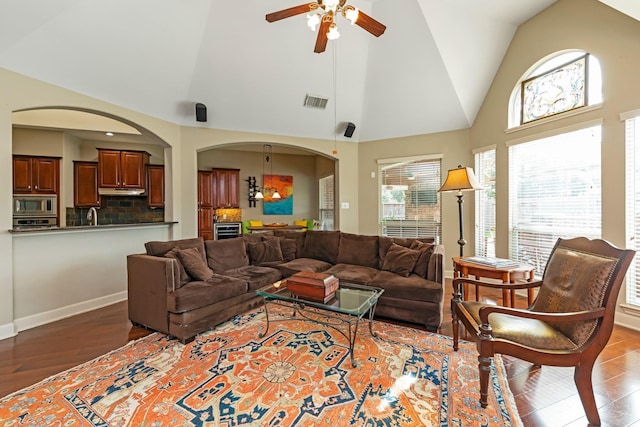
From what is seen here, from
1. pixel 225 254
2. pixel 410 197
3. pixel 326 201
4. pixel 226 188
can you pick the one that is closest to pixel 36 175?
pixel 226 188

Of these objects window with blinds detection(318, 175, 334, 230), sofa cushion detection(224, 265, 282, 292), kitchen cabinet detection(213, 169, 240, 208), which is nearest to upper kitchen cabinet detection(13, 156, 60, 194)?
kitchen cabinet detection(213, 169, 240, 208)

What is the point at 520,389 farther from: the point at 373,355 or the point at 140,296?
the point at 140,296

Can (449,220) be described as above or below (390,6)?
below

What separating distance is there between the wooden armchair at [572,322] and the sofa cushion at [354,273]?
1.37m

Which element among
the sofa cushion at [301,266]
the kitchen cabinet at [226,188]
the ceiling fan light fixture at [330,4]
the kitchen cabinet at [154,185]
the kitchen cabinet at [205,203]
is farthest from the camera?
the kitchen cabinet at [226,188]

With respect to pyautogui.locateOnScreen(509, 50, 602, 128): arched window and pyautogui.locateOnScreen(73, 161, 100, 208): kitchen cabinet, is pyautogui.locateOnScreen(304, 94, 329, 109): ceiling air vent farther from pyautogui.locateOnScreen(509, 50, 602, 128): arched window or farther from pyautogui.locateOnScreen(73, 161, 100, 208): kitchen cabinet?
pyautogui.locateOnScreen(73, 161, 100, 208): kitchen cabinet

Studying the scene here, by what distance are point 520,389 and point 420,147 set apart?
428 centimetres

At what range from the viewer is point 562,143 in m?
3.52

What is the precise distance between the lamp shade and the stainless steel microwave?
24.2ft

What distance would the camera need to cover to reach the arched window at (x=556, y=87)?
325 centimetres

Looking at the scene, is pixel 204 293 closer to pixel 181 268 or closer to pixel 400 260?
pixel 181 268

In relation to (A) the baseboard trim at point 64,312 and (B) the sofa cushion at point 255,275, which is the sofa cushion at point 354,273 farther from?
(A) the baseboard trim at point 64,312

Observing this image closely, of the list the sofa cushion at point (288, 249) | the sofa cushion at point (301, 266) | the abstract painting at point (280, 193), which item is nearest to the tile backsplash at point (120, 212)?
the abstract painting at point (280, 193)

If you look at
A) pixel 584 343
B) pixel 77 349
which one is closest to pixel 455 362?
pixel 584 343
